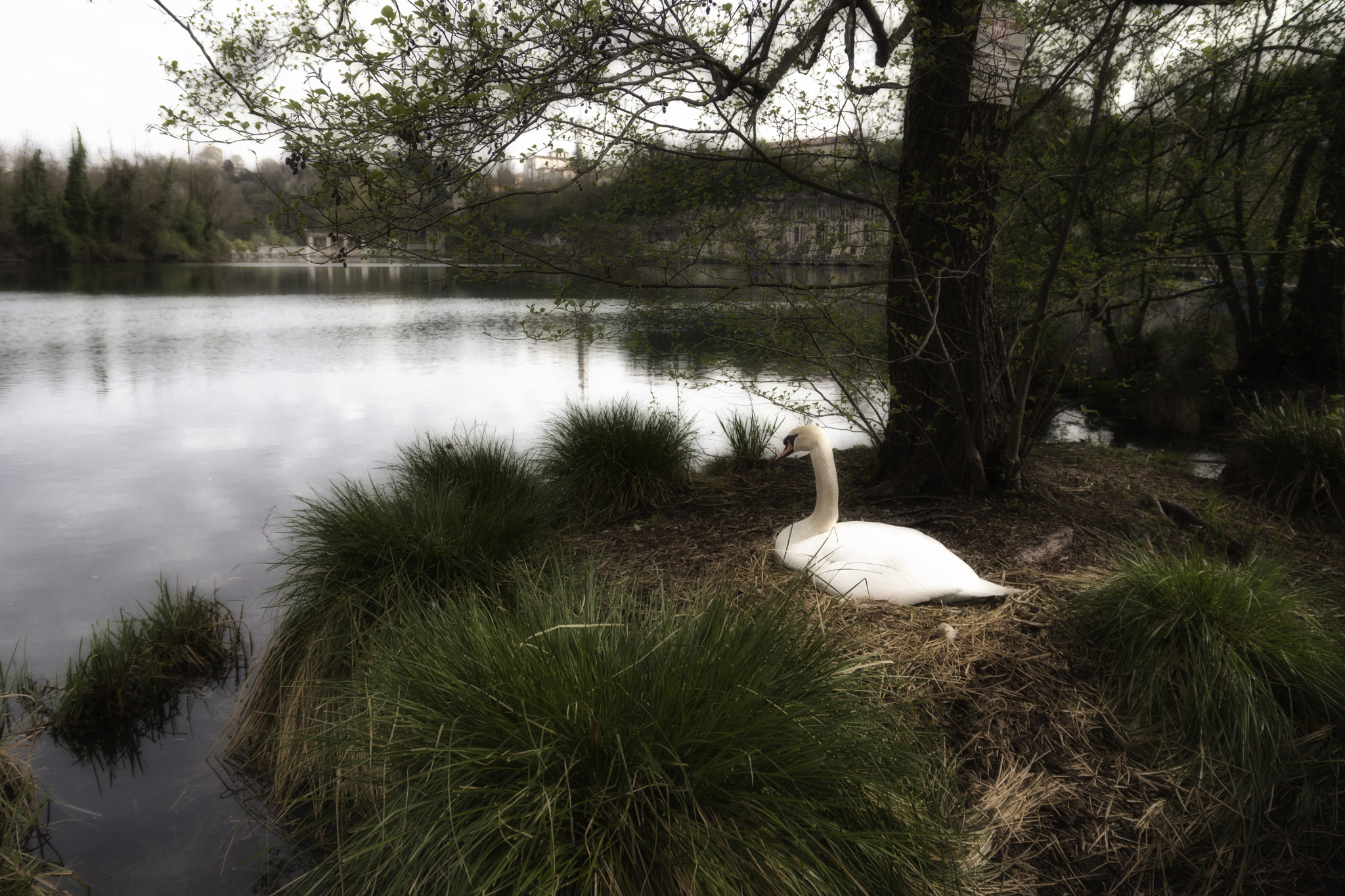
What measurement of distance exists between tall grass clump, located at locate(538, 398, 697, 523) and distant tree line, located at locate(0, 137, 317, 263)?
66.6m

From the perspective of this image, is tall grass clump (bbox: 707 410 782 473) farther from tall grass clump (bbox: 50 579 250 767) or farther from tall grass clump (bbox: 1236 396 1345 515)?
tall grass clump (bbox: 50 579 250 767)

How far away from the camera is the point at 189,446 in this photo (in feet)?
37.1

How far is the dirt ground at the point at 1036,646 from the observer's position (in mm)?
2619

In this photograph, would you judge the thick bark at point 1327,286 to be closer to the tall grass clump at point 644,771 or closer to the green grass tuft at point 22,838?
the tall grass clump at point 644,771

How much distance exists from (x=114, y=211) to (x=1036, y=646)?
294 feet

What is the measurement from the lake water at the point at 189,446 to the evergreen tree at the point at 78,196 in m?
51.7

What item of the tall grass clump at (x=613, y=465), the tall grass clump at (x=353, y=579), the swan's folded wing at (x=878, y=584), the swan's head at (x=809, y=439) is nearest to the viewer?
the swan's folded wing at (x=878, y=584)

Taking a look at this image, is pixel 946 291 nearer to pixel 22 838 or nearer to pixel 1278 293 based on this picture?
pixel 22 838

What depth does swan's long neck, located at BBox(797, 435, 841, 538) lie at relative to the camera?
4059 millimetres

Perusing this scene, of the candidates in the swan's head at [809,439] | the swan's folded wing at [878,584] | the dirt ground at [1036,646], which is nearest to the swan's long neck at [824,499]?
the swan's head at [809,439]

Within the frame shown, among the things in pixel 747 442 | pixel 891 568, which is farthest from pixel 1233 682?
pixel 747 442

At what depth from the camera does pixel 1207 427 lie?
11.6 meters

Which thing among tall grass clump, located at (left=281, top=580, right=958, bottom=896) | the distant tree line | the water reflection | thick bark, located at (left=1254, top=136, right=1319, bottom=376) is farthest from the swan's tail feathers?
the distant tree line

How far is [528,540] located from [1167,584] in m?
3.33
